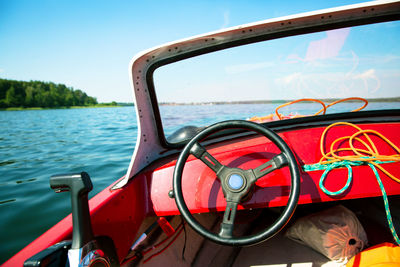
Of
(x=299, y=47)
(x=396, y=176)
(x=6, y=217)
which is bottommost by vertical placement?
(x=6, y=217)

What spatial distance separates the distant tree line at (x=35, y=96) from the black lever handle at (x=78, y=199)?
150 ft

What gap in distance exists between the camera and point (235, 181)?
111 centimetres

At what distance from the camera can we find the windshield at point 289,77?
161cm

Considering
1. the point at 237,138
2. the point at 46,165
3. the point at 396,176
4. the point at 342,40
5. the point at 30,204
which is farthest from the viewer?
the point at 46,165

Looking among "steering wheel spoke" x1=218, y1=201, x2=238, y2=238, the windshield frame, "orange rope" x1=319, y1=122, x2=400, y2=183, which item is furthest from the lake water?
"steering wheel spoke" x1=218, y1=201, x2=238, y2=238

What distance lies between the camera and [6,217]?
233cm

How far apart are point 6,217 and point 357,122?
3.47m

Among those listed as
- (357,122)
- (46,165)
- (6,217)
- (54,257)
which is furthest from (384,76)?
(46,165)

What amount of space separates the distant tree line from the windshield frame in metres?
45.5

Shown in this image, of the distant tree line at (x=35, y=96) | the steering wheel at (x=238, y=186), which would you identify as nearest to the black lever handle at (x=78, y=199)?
the steering wheel at (x=238, y=186)

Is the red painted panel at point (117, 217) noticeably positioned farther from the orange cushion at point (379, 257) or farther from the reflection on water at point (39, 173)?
the orange cushion at point (379, 257)

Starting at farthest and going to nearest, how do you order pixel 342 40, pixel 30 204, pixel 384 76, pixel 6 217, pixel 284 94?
pixel 30 204, pixel 6 217, pixel 284 94, pixel 384 76, pixel 342 40

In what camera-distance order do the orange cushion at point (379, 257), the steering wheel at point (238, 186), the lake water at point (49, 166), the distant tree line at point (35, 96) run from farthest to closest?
the distant tree line at point (35, 96) → the lake water at point (49, 166) → the orange cushion at point (379, 257) → the steering wheel at point (238, 186)

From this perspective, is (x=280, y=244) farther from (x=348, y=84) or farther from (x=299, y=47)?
(x=299, y=47)
